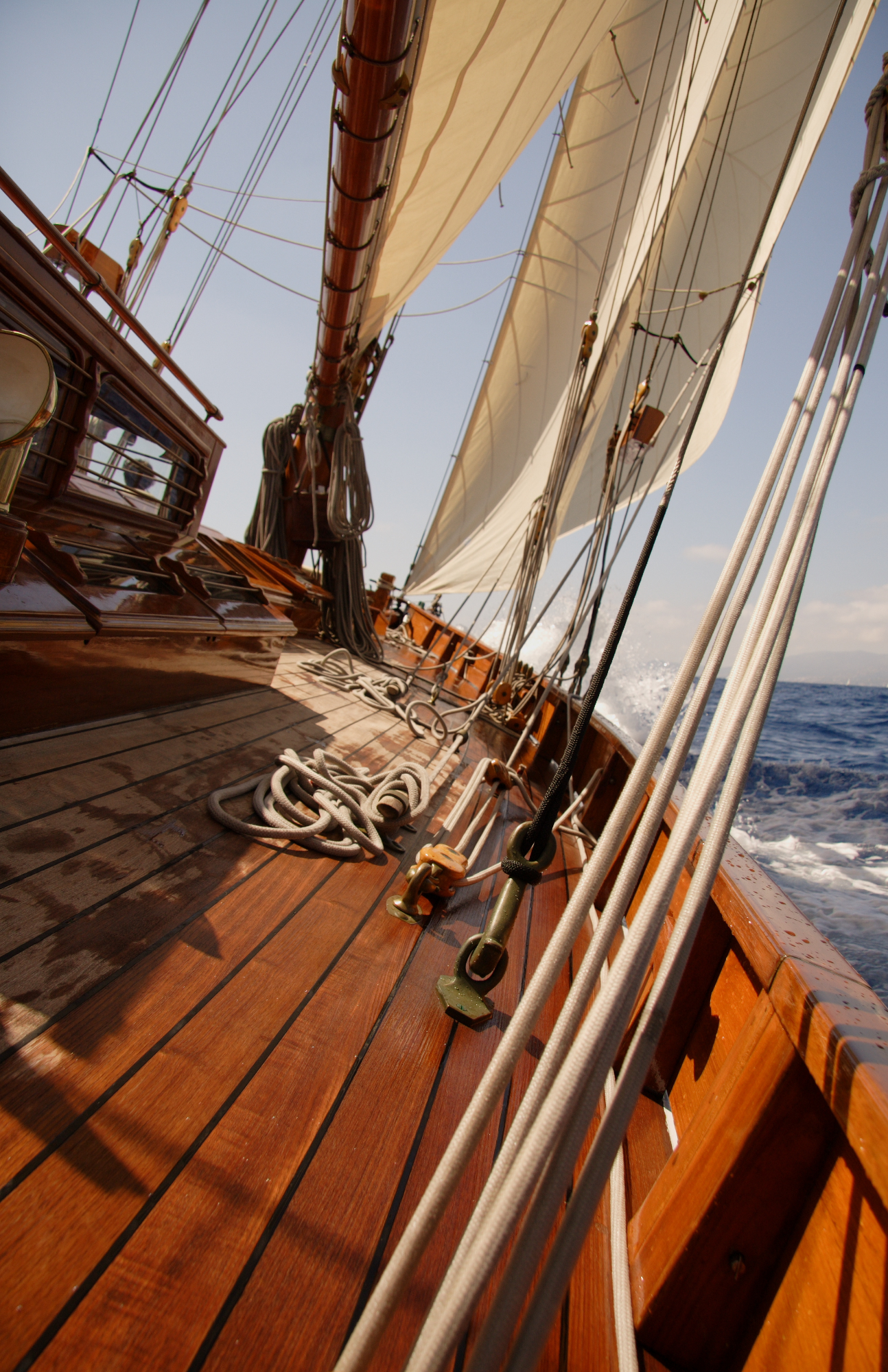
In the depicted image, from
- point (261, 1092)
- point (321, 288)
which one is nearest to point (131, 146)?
point (321, 288)

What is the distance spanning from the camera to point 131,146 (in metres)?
6.95

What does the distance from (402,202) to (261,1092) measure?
19.2ft

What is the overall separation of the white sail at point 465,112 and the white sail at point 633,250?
37.8 inches

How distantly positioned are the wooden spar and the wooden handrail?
1.34m

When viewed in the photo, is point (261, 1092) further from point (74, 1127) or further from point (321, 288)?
point (321, 288)

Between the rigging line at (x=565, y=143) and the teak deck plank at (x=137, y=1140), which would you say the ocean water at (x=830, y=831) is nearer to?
the teak deck plank at (x=137, y=1140)

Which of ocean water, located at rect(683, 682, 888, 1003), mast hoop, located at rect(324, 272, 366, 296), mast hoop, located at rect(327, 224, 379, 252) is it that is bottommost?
ocean water, located at rect(683, 682, 888, 1003)

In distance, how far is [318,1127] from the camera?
0.98m

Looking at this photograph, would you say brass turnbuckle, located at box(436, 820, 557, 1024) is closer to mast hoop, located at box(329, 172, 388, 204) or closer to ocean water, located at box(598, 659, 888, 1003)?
ocean water, located at box(598, 659, 888, 1003)

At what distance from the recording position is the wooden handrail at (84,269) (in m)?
1.94

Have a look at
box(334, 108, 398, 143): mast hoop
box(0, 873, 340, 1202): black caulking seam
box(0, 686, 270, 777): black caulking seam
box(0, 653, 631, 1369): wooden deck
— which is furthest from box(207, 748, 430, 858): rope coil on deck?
box(334, 108, 398, 143): mast hoop

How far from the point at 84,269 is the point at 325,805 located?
2.10m

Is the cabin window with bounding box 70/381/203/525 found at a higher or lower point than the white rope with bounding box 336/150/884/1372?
A: higher

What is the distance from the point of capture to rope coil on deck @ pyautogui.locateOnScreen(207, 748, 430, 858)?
1797mm
